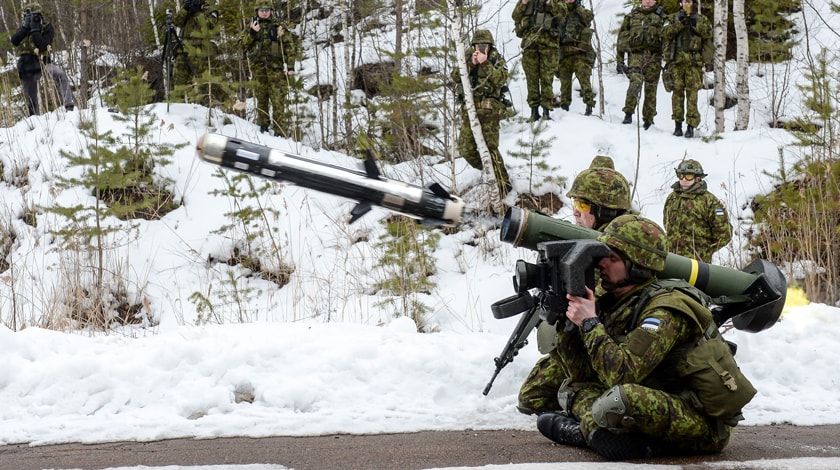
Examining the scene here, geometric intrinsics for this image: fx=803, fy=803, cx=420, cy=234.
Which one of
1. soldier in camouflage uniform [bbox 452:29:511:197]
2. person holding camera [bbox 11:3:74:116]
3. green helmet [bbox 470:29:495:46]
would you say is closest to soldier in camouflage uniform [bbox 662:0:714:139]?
soldier in camouflage uniform [bbox 452:29:511:197]

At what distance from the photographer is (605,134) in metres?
11.8

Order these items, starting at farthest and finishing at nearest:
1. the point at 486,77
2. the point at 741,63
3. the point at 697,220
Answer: the point at 741,63
the point at 486,77
the point at 697,220

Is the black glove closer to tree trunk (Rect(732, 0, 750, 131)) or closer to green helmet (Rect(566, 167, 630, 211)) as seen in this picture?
tree trunk (Rect(732, 0, 750, 131))

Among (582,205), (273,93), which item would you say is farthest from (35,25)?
(582,205)

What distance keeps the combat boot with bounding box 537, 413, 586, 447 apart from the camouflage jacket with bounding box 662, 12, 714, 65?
27.5 feet

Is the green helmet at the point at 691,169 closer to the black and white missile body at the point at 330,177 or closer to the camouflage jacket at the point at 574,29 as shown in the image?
the black and white missile body at the point at 330,177

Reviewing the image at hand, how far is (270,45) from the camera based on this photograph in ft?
41.1

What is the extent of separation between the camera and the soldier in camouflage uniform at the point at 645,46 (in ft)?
36.9

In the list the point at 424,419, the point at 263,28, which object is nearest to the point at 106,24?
the point at 263,28

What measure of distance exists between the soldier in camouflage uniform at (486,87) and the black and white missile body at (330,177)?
634 cm

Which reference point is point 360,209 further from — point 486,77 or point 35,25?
point 35,25

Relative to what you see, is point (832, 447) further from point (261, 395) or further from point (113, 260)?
point (113, 260)

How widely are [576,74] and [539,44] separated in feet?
3.29

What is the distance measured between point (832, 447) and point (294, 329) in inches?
121
